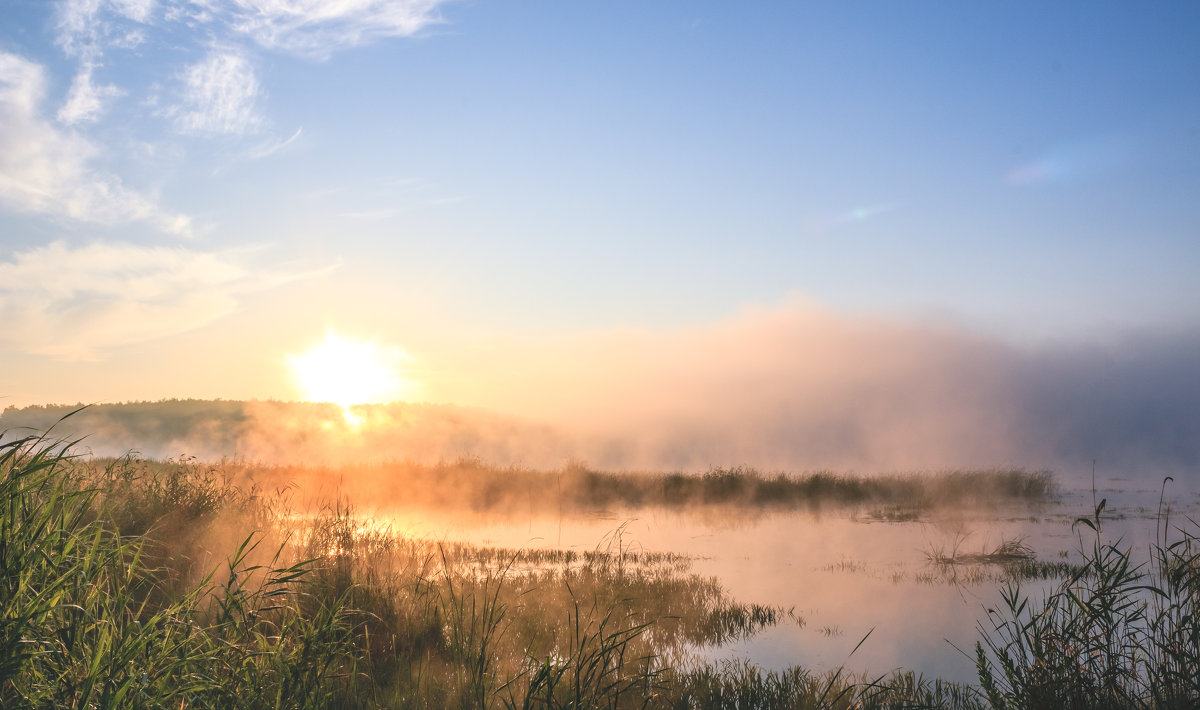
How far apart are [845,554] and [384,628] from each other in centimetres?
998

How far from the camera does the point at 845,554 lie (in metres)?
14.3

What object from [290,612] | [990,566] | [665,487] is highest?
[290,612]

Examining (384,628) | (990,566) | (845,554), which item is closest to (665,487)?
(845,554)

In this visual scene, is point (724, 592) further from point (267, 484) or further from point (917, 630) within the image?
point (267, 484)

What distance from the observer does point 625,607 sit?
30.1ft

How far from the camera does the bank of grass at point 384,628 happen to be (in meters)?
3.75

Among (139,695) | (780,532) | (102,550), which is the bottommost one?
(780,532)

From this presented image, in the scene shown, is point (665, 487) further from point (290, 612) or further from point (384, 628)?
point (290, 612)

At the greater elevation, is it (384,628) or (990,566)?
(384,628)

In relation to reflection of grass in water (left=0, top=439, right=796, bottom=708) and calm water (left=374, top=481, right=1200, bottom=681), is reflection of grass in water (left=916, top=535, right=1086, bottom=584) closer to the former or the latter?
calm water (left=374, top=481, right=1200, bottom=681)

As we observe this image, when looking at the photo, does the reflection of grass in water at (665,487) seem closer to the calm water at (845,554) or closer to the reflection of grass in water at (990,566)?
the calm water at (845,554)

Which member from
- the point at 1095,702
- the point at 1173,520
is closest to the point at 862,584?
the point at 1095,702

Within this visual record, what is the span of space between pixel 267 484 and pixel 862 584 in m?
14.5

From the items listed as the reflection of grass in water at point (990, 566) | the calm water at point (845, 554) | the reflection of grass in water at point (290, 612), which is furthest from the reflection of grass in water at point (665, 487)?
the reflection of grass in water at point (290, 612)
